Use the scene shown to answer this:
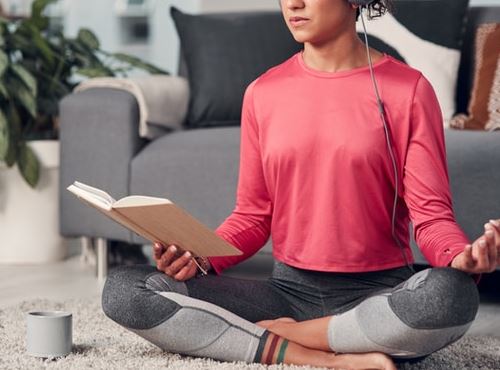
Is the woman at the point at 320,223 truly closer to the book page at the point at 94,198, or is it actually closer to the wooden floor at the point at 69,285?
the book page at the point at 94,198

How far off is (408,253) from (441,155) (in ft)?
0.64

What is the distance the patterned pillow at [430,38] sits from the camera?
2.98 metres

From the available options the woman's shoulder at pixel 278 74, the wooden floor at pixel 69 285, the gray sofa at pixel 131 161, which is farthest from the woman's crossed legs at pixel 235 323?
the gray sofa at pixel 131 161

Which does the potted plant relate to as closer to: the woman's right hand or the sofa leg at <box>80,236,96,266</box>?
the sofa leg at <box>80,236,96,266</box>

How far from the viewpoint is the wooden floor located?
2.54m

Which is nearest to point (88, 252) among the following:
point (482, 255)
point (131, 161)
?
point (131, 161)

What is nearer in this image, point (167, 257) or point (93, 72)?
point (167, 257)

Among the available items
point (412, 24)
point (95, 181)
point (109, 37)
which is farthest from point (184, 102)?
point (109, 37)

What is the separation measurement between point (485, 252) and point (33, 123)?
2.13 m

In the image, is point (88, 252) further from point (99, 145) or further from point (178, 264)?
point (178, 264)

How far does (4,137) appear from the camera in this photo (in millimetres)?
3053

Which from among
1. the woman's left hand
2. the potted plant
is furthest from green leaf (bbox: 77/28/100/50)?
the woman's left hand

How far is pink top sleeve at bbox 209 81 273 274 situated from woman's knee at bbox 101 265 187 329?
13cm

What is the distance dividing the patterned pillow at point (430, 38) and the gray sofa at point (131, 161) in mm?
107
